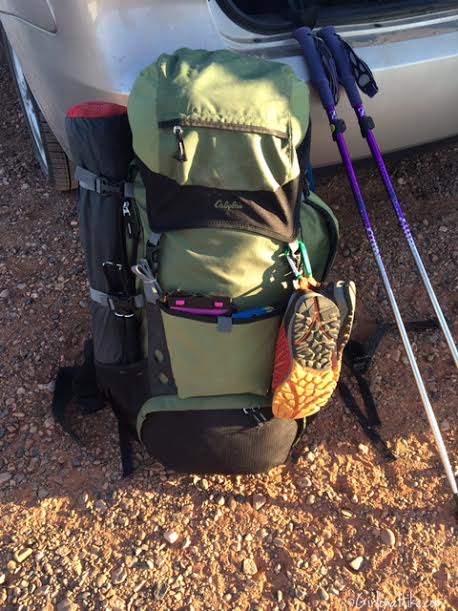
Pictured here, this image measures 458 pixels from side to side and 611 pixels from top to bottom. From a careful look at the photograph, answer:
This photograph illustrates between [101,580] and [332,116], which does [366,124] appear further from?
[101,580]

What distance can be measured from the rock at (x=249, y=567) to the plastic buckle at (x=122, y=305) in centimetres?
88

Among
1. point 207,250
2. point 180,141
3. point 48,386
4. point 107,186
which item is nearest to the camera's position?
point 180,141

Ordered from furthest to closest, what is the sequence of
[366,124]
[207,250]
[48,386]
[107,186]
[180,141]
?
[48,386] → [366,124] → [107,186] → [207,250] → [180,141]

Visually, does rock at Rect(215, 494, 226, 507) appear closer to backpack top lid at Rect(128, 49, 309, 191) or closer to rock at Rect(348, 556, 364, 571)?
rock at Rect(348, 556, 364, 571)

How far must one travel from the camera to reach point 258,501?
2082mm

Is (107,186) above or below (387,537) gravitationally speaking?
above

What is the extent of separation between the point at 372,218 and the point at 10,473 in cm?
191

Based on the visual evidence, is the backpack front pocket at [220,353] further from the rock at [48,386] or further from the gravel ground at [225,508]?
the rock at [48,386]

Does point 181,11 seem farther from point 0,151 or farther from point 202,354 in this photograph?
point 0,151

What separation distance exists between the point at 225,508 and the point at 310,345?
70 cm

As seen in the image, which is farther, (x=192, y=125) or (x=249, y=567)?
(x=249, y=567)

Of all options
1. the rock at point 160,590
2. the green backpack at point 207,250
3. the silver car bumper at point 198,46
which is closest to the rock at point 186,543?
the rock at point 160,590

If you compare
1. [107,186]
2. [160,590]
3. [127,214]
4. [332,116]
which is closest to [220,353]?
[127,214]

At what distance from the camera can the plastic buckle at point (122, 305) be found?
6.48 feet
